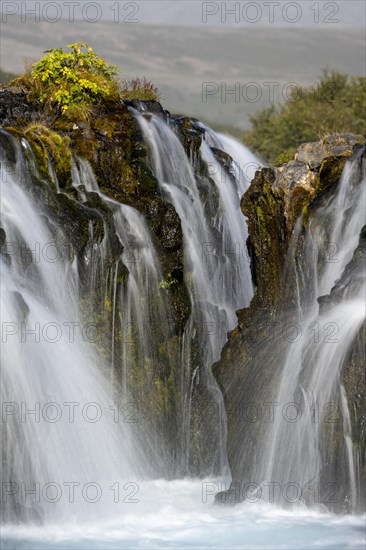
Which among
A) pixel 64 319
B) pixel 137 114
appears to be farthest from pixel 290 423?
pixel 137 114

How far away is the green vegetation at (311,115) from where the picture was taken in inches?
1970

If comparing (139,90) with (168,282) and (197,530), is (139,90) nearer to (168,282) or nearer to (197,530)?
(168,282)

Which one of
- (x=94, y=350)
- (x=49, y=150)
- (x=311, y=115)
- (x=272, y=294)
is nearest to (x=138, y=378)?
(x=94, y=350)

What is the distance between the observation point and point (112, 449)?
1900 centimetres

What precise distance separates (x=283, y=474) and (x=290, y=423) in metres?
0.88

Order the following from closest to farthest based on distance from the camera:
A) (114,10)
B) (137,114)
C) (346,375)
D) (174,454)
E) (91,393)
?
(346,375) < (91,393) < (174,454) < (137,114) < (114,10)

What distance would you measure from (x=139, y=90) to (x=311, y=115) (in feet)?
88.0

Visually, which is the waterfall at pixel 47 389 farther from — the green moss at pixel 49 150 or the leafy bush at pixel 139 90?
the leafy bush at pixel 139 90

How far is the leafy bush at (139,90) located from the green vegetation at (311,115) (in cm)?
2169

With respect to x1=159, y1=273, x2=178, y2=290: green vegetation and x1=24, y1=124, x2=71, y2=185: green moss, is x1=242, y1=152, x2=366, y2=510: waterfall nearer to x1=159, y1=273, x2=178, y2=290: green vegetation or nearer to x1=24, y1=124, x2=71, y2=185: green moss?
x1=159, y1=273, x2=178, y2=290: green vegetation

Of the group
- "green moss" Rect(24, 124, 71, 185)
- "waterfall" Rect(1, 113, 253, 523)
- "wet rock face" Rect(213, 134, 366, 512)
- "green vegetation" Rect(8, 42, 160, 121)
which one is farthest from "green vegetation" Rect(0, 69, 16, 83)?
"wet rock face" Rect(213, 134, 366, 512)

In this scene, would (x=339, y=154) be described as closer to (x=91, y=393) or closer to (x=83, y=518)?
(x=91, y=393)

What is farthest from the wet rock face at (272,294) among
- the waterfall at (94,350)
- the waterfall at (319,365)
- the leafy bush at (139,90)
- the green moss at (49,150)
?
the leafy bush at (139,90)

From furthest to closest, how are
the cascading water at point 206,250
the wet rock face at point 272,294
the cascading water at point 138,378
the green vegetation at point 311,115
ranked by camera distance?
the green vegetation at point 311,115 → the cascading water at point 206,250 → the wet rock face at point 272,294 → the cascading water at point 138,378
